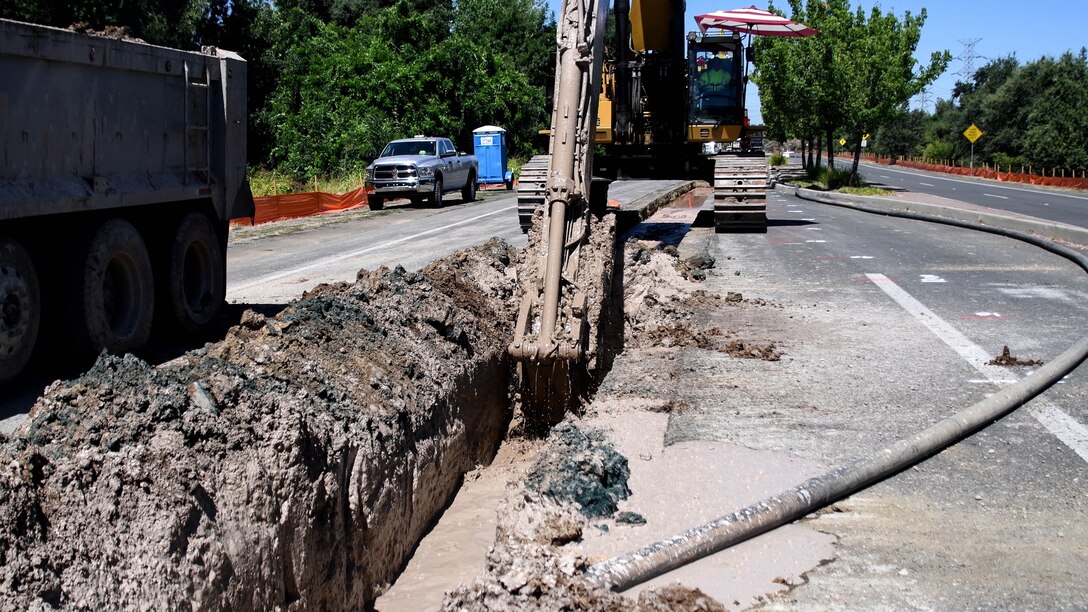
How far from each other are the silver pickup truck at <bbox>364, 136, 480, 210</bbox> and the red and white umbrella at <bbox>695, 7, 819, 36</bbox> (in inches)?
455

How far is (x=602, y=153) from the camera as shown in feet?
62.8

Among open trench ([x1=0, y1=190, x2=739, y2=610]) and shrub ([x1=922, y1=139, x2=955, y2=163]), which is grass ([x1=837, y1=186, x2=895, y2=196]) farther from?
shrub ([x1=922, y1=139, x2=955, y2=163])

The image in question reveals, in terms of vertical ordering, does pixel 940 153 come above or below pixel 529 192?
above

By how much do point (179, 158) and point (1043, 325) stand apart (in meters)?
8.15

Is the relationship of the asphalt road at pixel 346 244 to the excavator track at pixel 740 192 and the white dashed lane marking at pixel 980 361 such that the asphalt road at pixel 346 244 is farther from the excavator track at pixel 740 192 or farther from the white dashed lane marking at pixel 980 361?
the white dashed lane marking at pixel 980 361

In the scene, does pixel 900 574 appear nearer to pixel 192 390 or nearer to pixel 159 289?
pixel 192 390

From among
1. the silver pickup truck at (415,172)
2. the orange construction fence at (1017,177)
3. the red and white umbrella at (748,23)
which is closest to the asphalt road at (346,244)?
the silver pickup truck at (415,172)

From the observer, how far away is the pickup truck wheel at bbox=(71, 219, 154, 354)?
834cm

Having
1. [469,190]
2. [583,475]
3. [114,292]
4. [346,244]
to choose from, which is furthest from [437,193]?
[583,475]

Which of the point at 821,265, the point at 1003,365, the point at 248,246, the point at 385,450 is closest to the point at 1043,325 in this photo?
the point at 1003,365

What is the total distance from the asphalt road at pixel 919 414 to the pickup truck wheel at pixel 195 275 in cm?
468

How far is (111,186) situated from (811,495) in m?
6.25

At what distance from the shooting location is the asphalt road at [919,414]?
4650 millimetres

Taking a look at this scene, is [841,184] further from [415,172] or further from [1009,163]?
[1009,163]
